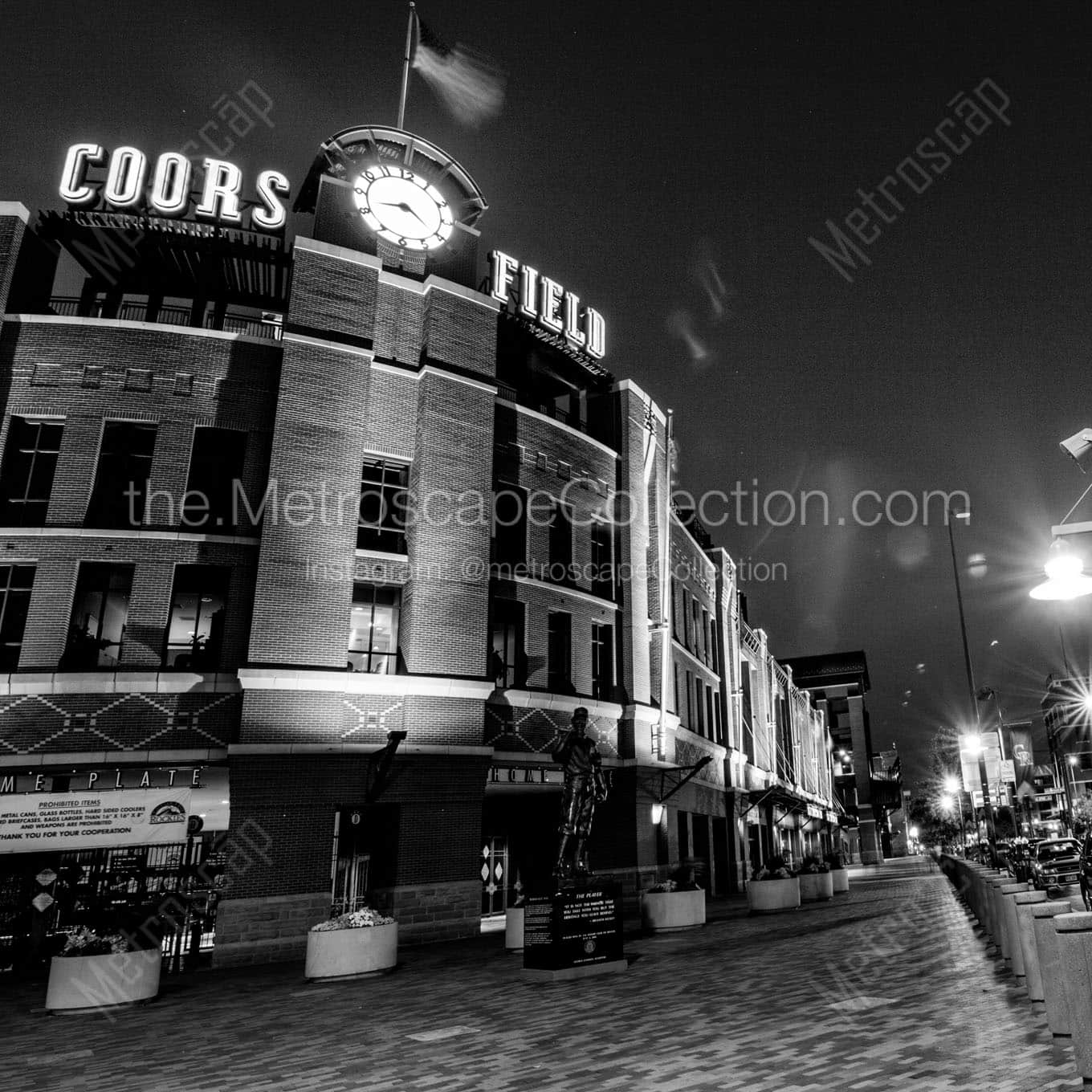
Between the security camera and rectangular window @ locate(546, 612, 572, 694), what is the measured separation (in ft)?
54.7

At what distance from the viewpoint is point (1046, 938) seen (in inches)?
303

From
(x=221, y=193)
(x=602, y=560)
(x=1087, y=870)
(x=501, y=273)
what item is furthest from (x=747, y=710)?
(x=221, y=193)

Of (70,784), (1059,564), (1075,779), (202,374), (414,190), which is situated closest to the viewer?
(1059,564)

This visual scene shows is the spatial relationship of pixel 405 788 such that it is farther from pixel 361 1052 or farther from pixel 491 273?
pixel 491 273

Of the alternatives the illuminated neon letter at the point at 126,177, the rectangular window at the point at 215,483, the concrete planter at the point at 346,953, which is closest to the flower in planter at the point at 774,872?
the concrete planter at the point at 346,953

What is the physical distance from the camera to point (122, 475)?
2053 centimetres

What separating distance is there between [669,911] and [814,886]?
10.5 m

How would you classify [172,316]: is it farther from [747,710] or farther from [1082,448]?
[747,710]

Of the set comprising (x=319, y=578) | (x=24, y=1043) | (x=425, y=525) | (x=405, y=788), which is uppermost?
(x=425, y=525)

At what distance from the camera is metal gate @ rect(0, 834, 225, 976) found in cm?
1609

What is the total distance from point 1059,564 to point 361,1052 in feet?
29.2

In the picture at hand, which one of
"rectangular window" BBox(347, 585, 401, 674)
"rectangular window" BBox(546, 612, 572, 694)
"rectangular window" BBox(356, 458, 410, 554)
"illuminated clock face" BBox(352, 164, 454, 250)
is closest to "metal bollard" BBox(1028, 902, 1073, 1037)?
"rectangular window" BBox(347, 585, 401, 674)

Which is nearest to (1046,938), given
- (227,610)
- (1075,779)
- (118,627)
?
(227,610)

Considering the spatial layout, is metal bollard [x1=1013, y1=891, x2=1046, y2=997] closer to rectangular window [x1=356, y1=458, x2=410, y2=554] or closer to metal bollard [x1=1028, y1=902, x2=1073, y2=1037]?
metal bollard [x1=1028, y1=902, x2=1073, y2=1037]
